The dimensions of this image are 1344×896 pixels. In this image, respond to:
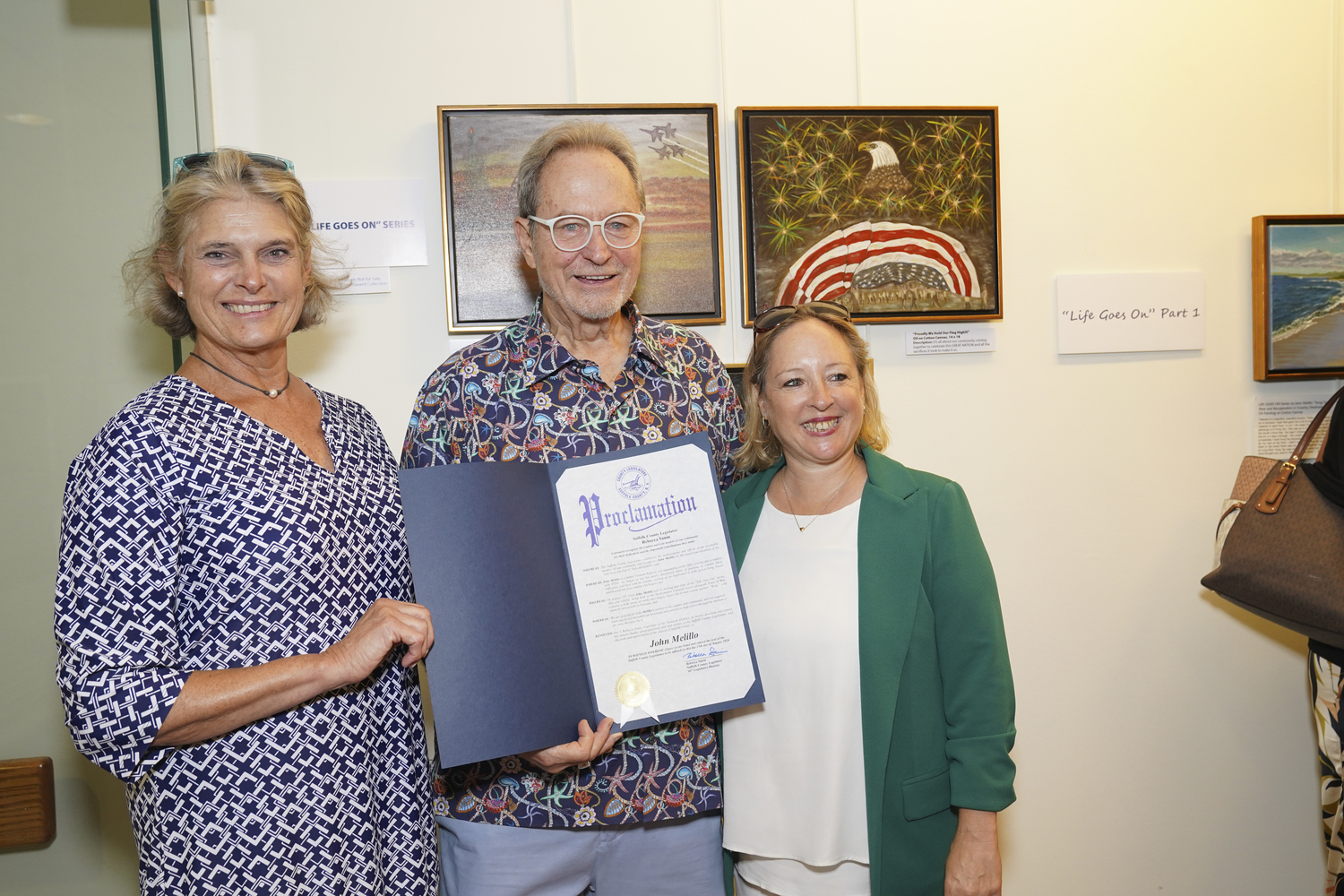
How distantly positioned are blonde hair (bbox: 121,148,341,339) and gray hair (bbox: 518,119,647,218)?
0.44 m

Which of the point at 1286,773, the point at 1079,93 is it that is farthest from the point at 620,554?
the point at 1286,773

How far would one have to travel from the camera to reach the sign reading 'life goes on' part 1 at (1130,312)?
2570 millimetres

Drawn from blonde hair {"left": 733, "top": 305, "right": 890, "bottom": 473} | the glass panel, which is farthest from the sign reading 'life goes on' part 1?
the glass panel

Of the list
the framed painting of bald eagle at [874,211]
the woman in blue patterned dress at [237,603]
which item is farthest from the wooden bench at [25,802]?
the framed painting of bald eagle at [874,211]

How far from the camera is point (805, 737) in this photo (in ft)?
5.66

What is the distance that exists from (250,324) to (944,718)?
1.51 metres

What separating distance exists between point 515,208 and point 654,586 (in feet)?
3.84

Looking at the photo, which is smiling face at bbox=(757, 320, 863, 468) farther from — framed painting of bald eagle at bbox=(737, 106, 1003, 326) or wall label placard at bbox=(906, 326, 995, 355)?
wall label placard at bbox=(906, 326, 995, 355)

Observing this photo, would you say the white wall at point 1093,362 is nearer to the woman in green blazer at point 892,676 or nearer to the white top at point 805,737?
the woman in green blazer at point 892,676

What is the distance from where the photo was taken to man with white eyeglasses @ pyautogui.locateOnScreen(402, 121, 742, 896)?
1.73m

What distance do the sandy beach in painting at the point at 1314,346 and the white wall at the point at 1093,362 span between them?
10cm

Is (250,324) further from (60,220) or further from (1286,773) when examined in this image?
(1286,773)
